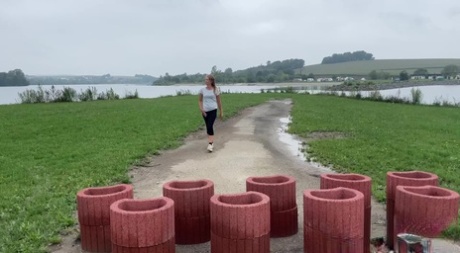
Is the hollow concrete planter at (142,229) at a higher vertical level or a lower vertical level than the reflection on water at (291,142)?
higher

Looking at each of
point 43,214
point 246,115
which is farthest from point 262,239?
point 246,115

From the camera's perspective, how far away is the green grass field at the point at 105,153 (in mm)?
5570

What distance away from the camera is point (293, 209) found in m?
4.91

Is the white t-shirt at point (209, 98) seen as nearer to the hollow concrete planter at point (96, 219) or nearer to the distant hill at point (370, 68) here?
the hollow concrete planter at point (96, 219)

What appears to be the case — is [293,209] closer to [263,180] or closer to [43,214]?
[263,180]

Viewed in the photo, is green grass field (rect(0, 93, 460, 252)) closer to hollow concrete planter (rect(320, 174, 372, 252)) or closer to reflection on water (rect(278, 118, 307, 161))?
reflection on water (rect(278, 118, 307, 161))

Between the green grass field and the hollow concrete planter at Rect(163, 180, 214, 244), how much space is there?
1.37m

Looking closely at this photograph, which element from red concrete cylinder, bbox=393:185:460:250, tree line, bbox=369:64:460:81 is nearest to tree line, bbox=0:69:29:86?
red concrete cylinder, bbox=393:185:460:250

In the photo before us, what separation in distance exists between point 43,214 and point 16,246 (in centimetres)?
114

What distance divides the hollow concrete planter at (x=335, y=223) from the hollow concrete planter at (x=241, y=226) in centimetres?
43

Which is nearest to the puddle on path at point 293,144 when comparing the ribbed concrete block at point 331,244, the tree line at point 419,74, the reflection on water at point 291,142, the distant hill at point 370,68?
the reflection on water at point 291,142

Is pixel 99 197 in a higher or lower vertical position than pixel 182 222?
higher

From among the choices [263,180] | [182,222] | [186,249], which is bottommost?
[186,249]

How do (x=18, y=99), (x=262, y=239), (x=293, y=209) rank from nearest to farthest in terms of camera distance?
(x=262, y=239)
(x=293, y=209)
(x=18, y=99)
